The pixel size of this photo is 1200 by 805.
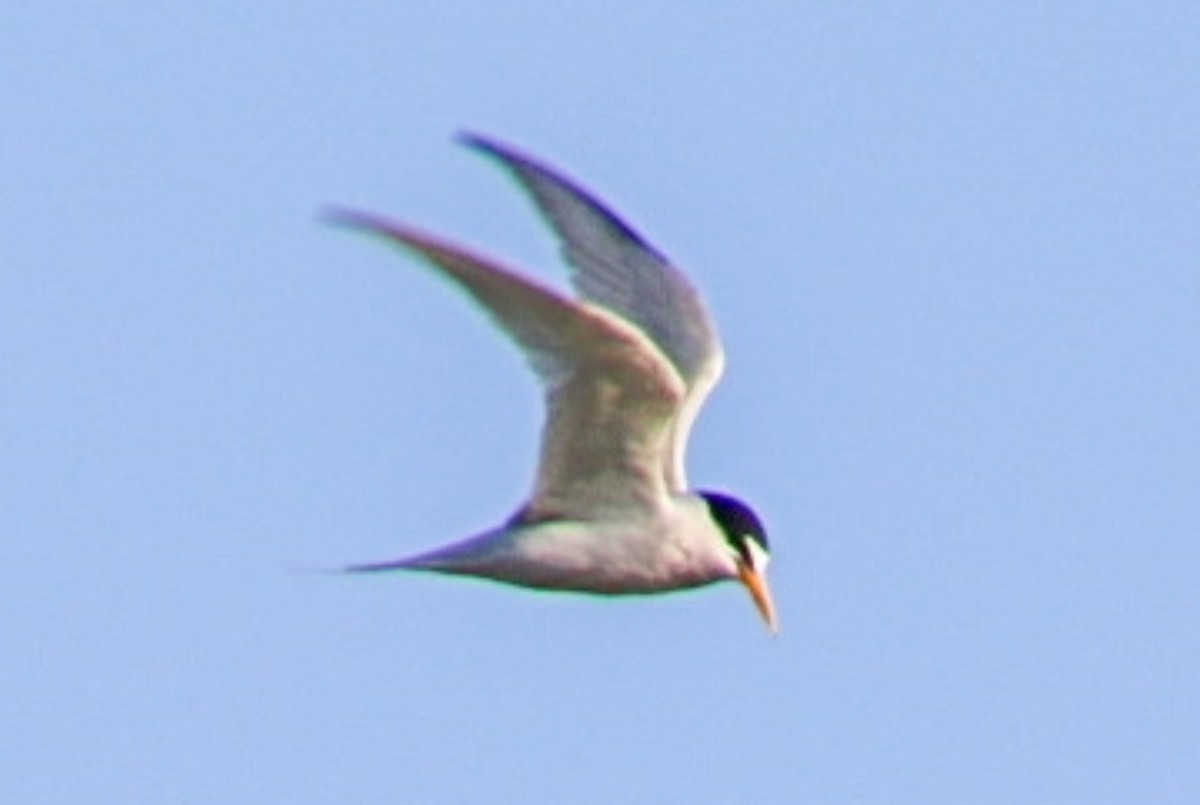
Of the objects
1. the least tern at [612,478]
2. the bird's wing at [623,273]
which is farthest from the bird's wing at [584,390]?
the bird's wing at [623,273]

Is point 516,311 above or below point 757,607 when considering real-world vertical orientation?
above

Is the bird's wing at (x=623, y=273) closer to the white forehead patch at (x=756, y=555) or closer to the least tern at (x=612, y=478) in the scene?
the least tern at (x=612, y=478)

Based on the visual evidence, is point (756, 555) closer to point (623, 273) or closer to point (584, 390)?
point (584, 390)

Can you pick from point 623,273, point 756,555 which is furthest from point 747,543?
point 623,273

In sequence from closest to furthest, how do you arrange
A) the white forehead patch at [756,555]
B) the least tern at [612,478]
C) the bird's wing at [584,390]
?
1. the bird's wing at [584,390]
2. the least tern at [612,478]
3. the white forehead patch at [756,555]

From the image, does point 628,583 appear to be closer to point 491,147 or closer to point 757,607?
point 757,607

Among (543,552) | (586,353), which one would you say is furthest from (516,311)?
(543,552)

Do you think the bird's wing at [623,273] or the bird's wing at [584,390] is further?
the bird's wing at [623,273]

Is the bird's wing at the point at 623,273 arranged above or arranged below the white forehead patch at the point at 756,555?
above
